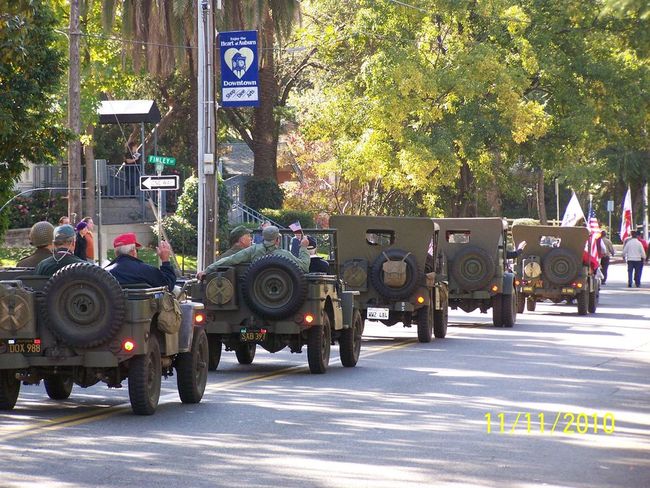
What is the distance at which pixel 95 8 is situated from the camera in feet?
149

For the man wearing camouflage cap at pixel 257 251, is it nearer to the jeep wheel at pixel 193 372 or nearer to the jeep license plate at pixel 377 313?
the jeep wheel at pixel 193 372

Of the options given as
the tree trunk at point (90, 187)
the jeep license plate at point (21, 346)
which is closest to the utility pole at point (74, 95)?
the tree trunk at point (90, 187)

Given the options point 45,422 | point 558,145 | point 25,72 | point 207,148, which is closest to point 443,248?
point 207,148

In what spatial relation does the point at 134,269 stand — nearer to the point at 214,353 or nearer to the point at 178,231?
the point at 214,353

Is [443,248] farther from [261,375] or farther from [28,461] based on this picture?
[28,461]

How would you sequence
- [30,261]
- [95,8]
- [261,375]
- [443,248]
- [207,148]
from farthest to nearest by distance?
[95,8] < [207,148] < [443,248] < [261,375] < [30,261]

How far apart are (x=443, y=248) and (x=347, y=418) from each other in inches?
541

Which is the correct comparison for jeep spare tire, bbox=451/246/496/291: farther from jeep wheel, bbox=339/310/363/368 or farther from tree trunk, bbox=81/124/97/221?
tree trunk, bbox=81/124/97/221

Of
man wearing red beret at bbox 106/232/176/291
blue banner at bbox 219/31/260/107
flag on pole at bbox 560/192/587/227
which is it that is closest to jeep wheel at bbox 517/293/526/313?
blue banner at bbox 219/31/260/107

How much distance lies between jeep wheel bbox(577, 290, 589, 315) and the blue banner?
26.7 feet

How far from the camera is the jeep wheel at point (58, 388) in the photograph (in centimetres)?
1387

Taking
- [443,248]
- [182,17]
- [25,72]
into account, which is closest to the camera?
[25,72]

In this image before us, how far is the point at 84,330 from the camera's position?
1214 centimetres

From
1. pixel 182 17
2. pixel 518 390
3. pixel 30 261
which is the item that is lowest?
pixel 518 390
